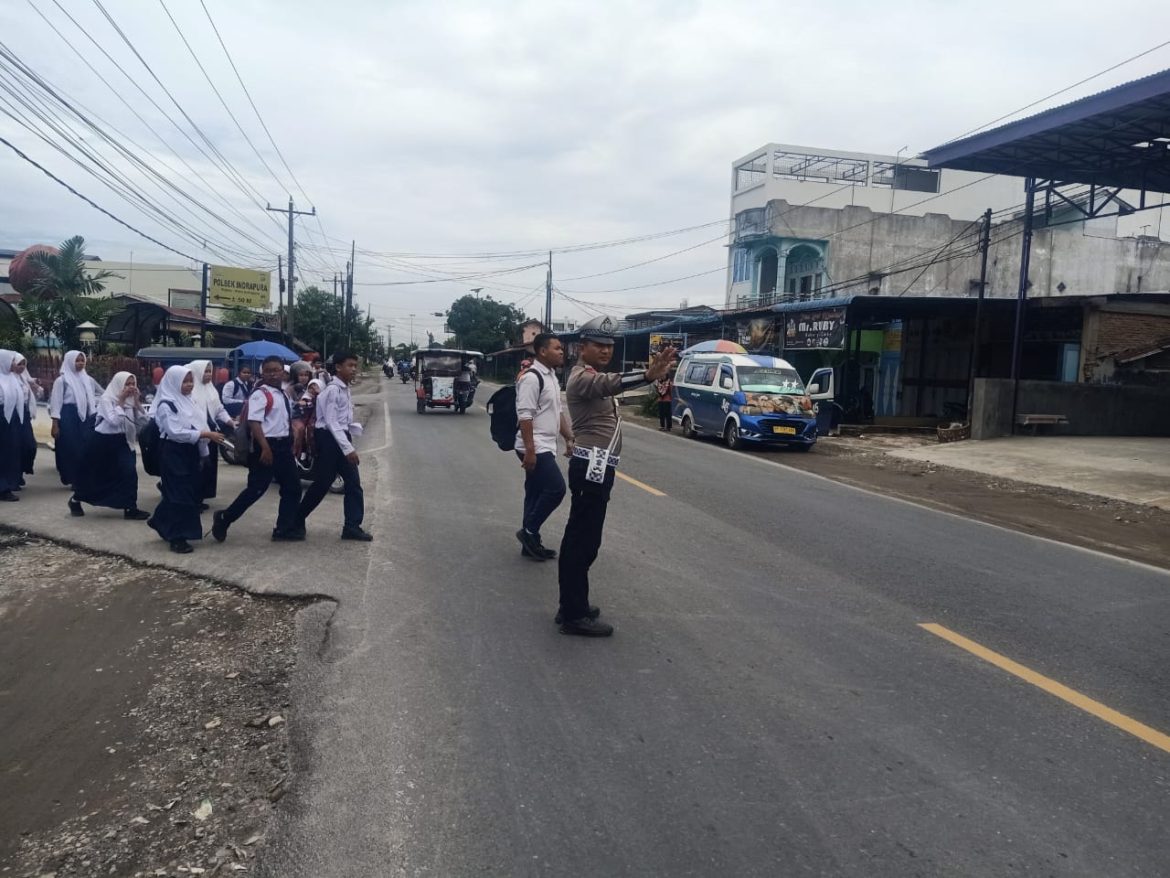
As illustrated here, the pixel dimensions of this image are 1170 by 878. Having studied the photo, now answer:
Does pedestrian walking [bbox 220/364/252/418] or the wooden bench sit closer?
pedestrian walking [bbox 220/364/252/418]

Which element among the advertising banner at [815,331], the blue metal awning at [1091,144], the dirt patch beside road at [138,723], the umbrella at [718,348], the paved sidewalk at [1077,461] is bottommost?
the dirt patch beside road at [138,723]

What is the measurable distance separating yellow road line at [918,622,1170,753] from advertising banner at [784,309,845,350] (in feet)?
63.1

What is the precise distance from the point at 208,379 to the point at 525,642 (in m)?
4.90

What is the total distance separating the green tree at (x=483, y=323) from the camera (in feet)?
237

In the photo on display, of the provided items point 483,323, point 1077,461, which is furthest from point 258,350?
point 483,323

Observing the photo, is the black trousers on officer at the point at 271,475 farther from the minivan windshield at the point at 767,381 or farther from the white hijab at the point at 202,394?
the minivan windshield at the point at 767,381

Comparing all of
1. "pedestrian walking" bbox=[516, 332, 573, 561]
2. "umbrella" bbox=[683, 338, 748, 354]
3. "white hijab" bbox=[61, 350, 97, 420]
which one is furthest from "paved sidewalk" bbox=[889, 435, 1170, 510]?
"white hijab" bbox=[61, 350, 97, 420]

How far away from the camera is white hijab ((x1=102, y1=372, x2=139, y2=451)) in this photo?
833cm

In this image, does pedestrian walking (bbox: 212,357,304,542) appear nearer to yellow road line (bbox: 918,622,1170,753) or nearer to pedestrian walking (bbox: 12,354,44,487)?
pedestrian walking (bbox: 12,354,44,487)

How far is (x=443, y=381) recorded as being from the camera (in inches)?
1088

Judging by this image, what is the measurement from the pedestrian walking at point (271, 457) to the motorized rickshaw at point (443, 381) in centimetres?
1975

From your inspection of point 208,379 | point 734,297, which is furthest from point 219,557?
point 734,297

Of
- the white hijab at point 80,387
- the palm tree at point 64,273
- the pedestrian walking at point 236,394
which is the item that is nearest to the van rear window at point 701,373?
the pedestrian walking at point 236,394

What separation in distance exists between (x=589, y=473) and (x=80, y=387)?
6.59 meters
